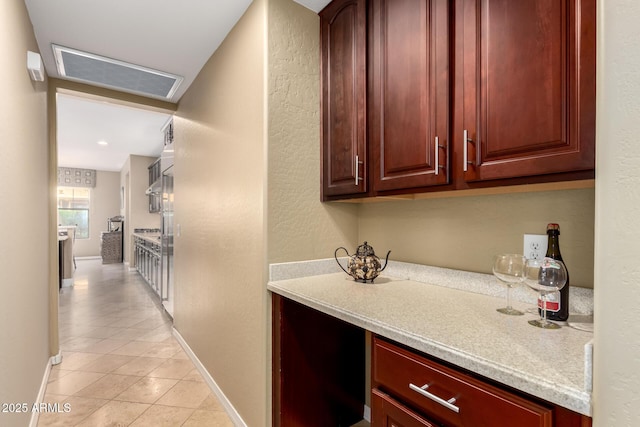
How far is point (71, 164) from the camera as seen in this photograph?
7.90 m

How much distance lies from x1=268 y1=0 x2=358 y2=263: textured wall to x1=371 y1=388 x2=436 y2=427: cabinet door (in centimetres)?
82

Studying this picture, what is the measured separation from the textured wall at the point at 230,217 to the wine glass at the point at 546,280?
114cm

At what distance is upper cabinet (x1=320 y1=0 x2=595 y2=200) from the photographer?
0.90m

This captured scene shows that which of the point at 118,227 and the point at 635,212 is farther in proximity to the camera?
the point at 118,227

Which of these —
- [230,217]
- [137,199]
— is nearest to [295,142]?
[230,217]

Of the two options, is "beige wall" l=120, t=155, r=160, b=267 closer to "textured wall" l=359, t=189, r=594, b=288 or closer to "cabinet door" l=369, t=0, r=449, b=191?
"textured wall" l=359, t=189, r=594, b=288

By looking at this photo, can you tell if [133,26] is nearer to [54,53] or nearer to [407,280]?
[54,53]

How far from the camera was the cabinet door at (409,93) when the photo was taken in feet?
3.97

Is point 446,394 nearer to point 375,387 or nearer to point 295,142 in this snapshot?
point 375,387

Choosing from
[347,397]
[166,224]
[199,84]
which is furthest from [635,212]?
[166,224]

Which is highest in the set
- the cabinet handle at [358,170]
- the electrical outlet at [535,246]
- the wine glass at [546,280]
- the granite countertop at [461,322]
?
the cabinet handle at [358,170]

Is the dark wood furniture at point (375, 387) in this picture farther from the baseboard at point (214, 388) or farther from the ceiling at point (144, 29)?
the ceiling at point (144, 29)

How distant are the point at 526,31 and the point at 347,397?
1.88m

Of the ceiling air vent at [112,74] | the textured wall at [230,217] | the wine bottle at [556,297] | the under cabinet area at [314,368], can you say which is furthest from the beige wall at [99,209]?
the wine bottle at [556,297]
